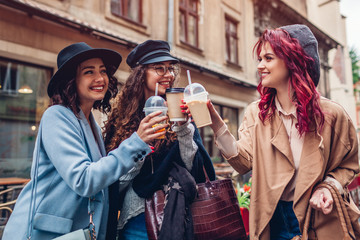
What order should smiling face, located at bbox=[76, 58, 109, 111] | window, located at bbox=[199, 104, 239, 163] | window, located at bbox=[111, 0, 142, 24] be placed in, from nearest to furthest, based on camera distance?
1. smiling face, located at bbox=[76, 58, 109, 111]
2. window, located at bbox=[111, 0, 142, 24]
3. window, located at bbox=[199, 104, 239, 163]

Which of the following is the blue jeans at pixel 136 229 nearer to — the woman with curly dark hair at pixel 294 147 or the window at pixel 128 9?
the woman with curly dark hair at pixel 294 147

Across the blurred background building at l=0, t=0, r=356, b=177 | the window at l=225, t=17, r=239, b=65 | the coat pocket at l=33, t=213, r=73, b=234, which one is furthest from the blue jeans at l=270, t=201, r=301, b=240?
the window at l=225, t=17, r=239, b=65

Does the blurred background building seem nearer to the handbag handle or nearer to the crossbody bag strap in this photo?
the crossbody bag strap

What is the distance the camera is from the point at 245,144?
1734mm

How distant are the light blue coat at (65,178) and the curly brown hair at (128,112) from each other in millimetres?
298

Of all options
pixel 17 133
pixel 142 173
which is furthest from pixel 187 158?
pixel 17 133

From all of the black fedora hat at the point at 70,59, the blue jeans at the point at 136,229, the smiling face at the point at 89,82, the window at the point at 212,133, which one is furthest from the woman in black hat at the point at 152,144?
the window at the point at 212,133

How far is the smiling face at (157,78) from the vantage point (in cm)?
189

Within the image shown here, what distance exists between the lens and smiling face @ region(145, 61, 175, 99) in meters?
1.89

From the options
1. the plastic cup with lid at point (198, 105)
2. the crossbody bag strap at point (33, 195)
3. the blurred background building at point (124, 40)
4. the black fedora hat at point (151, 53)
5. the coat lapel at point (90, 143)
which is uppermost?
the blurred background building at point (124, 40)

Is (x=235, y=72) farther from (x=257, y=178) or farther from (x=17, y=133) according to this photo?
(x=257, y=178)

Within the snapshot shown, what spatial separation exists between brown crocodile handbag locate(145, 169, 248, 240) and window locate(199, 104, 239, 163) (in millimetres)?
8055

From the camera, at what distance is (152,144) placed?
5.58ft

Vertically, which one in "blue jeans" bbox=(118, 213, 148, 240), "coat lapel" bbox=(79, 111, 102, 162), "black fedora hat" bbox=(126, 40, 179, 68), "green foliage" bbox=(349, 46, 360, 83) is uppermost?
"green foliage" bbox=(349, 46, 360, 83)
